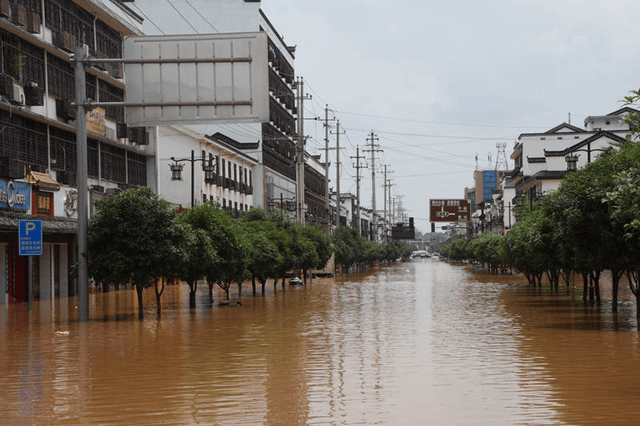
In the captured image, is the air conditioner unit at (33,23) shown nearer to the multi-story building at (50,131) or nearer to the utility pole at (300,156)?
the multi-story building at (50,131)

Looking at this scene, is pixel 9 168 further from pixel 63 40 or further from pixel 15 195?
pixel 63 40

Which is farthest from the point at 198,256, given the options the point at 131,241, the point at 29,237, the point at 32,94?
the point at 32,94

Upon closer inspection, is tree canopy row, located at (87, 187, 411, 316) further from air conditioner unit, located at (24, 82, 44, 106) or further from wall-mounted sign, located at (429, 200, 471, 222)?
wall-mounted sign, located at (429, 200, 471, 222)

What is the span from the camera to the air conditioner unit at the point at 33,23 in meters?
39.8

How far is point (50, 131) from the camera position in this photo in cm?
4375

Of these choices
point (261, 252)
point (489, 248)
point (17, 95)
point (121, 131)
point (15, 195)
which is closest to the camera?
point (15, 195)

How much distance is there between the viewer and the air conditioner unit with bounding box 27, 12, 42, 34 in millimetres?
39781

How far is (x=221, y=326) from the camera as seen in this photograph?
1066 inches

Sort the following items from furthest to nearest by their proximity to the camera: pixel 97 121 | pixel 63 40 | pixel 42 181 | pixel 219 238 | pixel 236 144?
pixel 236 144 → pixel 97 121 → pixel 63 40 → pixel 42 181 → pixel 219 238

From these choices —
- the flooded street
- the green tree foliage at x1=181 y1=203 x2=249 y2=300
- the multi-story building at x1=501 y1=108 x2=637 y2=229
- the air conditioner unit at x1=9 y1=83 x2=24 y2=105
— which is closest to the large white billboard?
the flooded street

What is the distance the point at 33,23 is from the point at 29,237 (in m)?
12.4

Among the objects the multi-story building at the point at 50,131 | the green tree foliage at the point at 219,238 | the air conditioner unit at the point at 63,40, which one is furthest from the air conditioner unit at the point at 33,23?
the green tree foliage at the point at 219,238

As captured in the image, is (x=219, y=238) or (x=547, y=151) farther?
(x=547, y=151)

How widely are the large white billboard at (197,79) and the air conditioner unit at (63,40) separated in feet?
68.9
